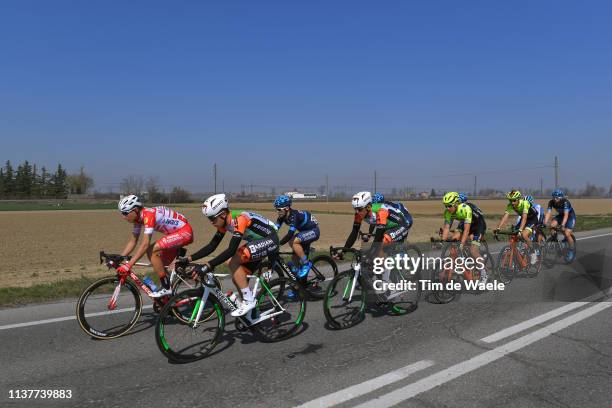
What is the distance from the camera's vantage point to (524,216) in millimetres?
9859

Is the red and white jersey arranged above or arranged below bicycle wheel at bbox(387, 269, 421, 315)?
above

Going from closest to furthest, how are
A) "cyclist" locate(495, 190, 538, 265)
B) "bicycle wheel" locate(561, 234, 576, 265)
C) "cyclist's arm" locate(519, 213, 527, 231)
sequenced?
"cyclist" locate(495, 190, 538, 265), "cyclist's arm" locate(519, 213, 527, 231), "bicycle wheel" locate(561, 234, 576, 265)

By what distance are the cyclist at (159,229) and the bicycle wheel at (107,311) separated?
0.96ft

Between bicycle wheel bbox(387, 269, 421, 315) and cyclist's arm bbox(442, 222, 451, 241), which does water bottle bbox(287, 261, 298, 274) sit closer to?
bicycle wheel bbox(387, 269, 421, 315)

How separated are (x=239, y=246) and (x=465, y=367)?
9.36 feet

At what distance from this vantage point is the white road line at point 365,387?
365cm

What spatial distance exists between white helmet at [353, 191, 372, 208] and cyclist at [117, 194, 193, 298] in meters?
2.46

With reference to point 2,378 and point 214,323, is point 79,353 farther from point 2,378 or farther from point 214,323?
point 214,323

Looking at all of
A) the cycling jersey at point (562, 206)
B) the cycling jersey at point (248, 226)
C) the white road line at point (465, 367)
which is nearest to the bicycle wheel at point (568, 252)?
the cycling jersey at point (562, 206)

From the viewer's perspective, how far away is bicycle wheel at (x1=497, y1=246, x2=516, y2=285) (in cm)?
880

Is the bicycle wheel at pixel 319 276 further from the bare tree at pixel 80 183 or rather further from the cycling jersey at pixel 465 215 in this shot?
the bare tree at pixel 80 183

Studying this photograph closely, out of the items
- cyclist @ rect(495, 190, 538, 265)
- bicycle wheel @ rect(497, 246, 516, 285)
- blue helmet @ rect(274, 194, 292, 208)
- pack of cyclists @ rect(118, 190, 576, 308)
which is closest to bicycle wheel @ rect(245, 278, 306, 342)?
pack of cyclists @ rect(118, 190, 576, 308)

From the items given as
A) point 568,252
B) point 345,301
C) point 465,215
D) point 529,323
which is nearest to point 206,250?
point 345,301

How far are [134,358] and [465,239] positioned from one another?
18.8 ft
